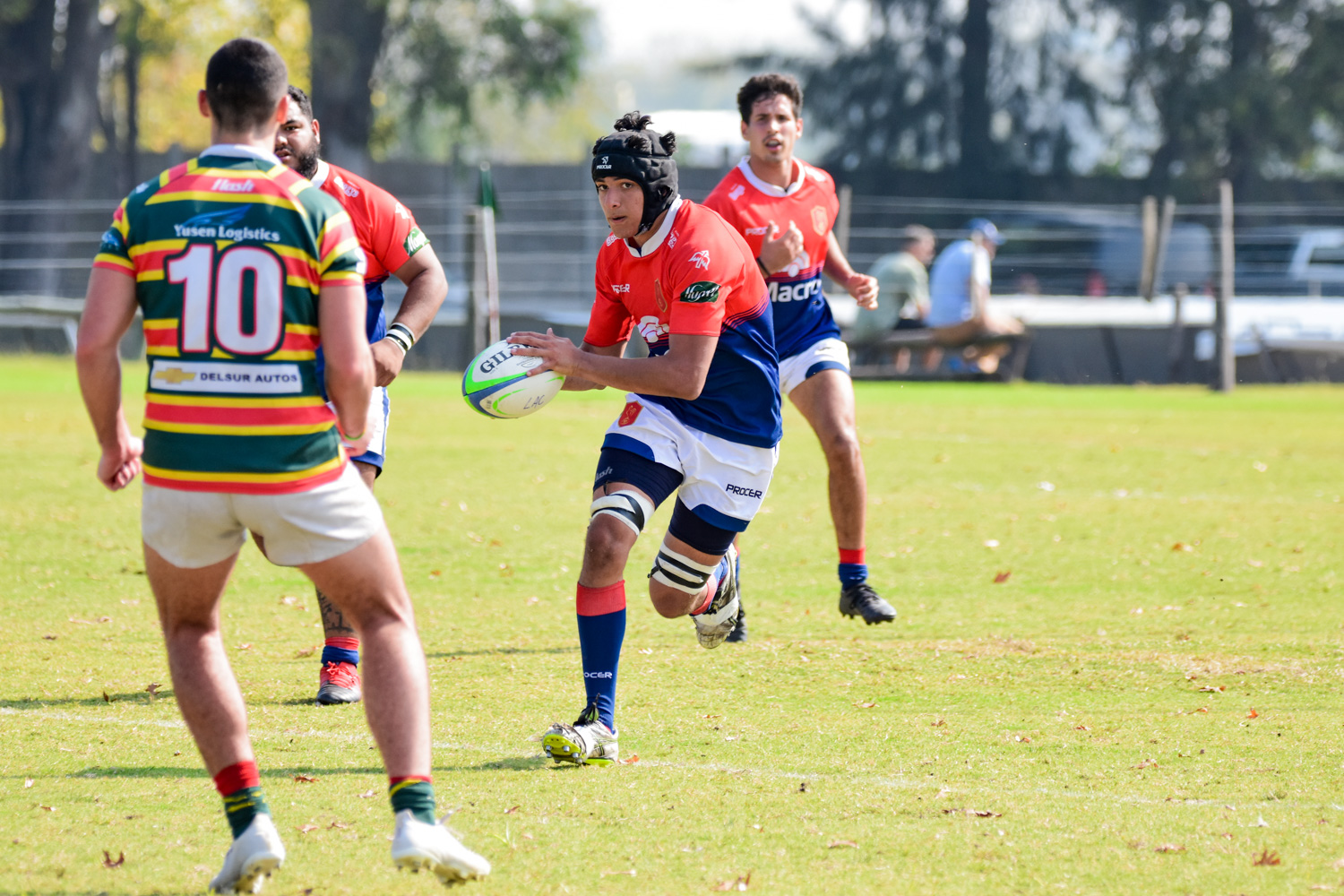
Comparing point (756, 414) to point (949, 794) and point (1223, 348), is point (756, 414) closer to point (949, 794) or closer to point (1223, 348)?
point (949, 794)

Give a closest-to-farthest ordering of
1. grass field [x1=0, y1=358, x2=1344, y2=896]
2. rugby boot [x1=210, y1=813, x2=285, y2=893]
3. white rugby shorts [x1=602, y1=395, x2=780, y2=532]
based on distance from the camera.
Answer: rugby boot [x1=210, y1=813, x2=285, y2=893] < grass field [x1=0, y1=358, x2=1344, y2=896] < white rugby shorts [x1=602, y1=395, x2=780, y2=532]

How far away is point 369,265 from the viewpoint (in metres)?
5.70

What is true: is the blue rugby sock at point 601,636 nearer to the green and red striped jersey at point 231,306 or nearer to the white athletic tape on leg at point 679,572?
the white athletic tape on leg at point 679,572

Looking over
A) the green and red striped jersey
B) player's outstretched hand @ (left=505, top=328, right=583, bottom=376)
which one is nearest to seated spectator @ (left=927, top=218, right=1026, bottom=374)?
player's outstretched hand @ (left=505, top=328, right=583, bottom=376)

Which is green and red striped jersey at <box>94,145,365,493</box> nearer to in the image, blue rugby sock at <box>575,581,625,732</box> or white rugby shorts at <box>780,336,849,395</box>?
blue rugby sock at <box>575,581,625,732</box>

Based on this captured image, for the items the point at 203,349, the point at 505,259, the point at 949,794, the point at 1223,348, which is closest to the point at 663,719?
the point at 949,794

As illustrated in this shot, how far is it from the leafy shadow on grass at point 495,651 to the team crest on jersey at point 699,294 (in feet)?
6.64

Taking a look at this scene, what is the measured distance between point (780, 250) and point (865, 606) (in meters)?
1.64

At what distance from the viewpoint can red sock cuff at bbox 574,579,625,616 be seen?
5074 millimetres

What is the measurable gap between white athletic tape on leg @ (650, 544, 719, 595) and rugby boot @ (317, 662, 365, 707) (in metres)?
1.15

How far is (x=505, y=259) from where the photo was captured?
27156 mm

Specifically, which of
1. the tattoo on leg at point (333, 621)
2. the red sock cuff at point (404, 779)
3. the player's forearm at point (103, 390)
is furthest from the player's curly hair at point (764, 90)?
the red sock cuff at point (404, 779)

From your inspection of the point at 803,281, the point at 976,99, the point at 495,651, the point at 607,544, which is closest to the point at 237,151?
the point at 607,544

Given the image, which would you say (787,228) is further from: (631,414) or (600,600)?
(600,600)
